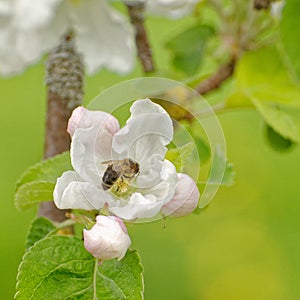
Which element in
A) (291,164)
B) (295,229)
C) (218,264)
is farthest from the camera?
(291,164)

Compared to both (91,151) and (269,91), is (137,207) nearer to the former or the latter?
(91,151)

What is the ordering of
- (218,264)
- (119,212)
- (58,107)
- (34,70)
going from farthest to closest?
(34,70) < (218,264) < (58,107) < (119,212)

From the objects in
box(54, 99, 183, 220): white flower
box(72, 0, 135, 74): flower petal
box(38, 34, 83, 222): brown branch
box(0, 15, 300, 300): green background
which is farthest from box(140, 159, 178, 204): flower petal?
box(0, 15, 300, 300): green background

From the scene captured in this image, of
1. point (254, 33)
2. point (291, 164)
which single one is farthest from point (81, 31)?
point (291, 164)

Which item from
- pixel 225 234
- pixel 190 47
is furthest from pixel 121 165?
pixel 225 234

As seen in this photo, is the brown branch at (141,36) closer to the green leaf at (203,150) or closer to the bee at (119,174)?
the green leaf at (203,150)

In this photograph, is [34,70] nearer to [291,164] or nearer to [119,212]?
[291,164]

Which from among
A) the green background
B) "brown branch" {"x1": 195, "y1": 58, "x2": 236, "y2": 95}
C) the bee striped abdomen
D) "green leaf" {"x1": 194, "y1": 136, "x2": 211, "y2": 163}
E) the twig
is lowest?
the bee striped abdomen

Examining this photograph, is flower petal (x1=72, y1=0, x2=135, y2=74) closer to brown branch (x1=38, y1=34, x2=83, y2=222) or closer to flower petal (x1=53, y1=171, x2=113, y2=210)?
brown branch (x1=38, y1=34, x2=83, y2=222)
